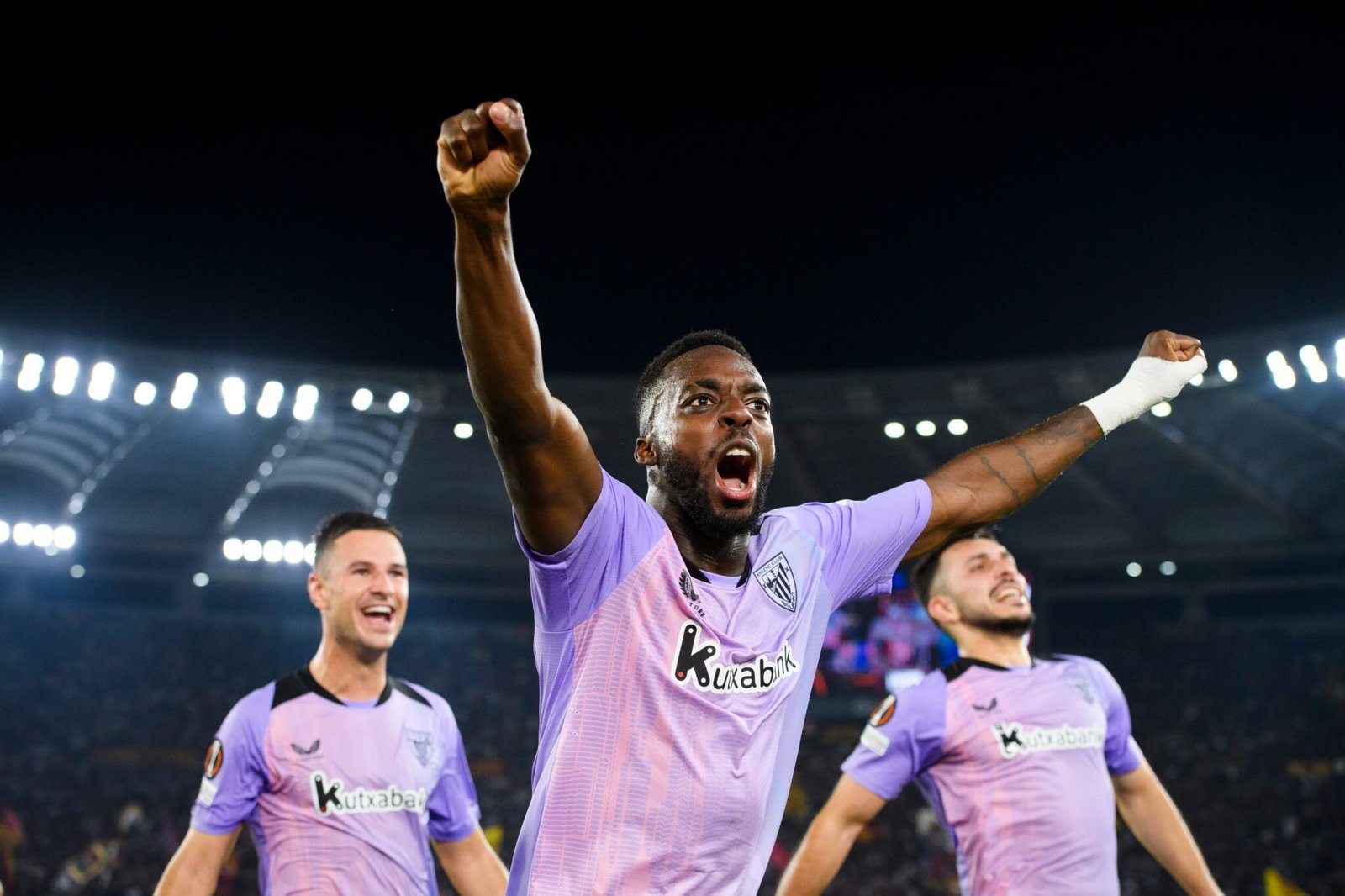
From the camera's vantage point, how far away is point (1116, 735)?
511cm

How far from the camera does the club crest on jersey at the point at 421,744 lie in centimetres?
474

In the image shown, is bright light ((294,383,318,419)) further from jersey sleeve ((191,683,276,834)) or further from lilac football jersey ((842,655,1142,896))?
lilac football jersey ((842,655,1142,896))

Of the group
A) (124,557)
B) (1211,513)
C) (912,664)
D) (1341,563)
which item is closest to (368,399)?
(124,557)

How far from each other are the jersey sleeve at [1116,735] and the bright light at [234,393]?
1649cm

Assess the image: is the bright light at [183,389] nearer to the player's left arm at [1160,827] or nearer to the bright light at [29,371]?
the bright light at [29,371]

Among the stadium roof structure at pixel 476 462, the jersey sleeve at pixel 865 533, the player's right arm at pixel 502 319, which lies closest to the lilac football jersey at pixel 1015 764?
the jersey sleeve at pixel 865 533

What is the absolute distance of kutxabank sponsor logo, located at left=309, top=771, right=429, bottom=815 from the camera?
14.4 ft

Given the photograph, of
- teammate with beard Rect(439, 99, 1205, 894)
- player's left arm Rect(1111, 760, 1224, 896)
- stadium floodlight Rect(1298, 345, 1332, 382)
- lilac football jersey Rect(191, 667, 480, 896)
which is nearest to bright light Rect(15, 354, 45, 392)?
lilac football jersey Rect(191, 667, 480, 896)

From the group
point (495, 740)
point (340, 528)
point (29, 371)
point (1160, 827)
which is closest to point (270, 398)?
point (29, 371)

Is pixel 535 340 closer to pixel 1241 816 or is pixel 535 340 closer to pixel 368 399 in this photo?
pixel 368 399

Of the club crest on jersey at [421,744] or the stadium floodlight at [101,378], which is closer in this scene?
the club crest on jersey at [421,744]

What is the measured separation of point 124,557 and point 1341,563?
27025 millimetres

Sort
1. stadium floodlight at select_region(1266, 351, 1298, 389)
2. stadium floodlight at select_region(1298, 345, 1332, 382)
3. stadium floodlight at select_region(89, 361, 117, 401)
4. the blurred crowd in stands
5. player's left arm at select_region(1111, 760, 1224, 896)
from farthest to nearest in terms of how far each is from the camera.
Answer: the blurred crowd in stands < stadium floodlight at select_region(89, 361, 117, 401) < stadium floodlight at select_region(1266, 351, 1298, 389) < stadium floodlight at select_region(1298, 345, 1332, 382) < player's left arm at select_region(1111, 760, 1224, 896)

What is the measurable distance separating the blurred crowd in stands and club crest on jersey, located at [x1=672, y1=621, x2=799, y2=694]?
18275 millimetres
